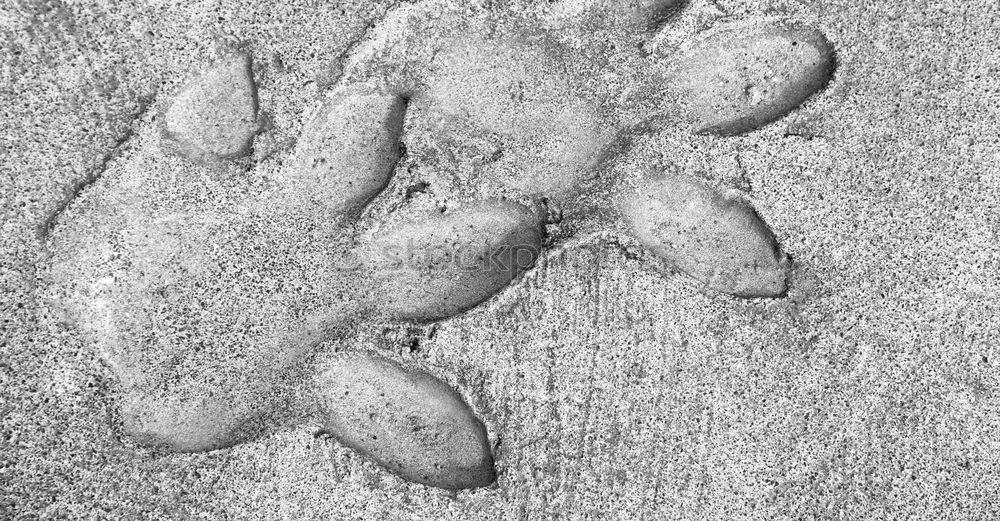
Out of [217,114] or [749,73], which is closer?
[217,114]

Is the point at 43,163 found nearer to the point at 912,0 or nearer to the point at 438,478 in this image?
the point at 438,478

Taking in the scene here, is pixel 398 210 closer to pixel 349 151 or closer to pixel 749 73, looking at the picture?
pixel 349 151

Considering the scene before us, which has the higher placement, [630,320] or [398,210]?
[398,210]

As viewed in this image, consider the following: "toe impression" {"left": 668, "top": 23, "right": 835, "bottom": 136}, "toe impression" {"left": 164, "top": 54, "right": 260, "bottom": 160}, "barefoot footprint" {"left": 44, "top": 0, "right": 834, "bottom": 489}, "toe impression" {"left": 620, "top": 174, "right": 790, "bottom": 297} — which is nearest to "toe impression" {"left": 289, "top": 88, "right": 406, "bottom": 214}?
"barefoot footprint" {"left": 44, "top": 0, "right": 834, "bottom": 489}

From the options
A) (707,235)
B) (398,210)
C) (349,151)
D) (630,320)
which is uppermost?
(349,151)

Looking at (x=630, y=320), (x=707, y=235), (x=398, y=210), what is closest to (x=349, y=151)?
(x=398, y=210)

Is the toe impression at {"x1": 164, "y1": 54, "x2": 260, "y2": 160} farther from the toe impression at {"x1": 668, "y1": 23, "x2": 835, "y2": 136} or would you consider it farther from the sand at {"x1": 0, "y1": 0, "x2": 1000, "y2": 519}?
the toe impression at {"x1": 668, "y1": 23, "x2": 835, "y2": 136}

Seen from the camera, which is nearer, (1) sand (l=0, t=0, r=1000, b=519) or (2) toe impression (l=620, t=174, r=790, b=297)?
(1) sand (l=0, t=0, r=1000, b=519)
